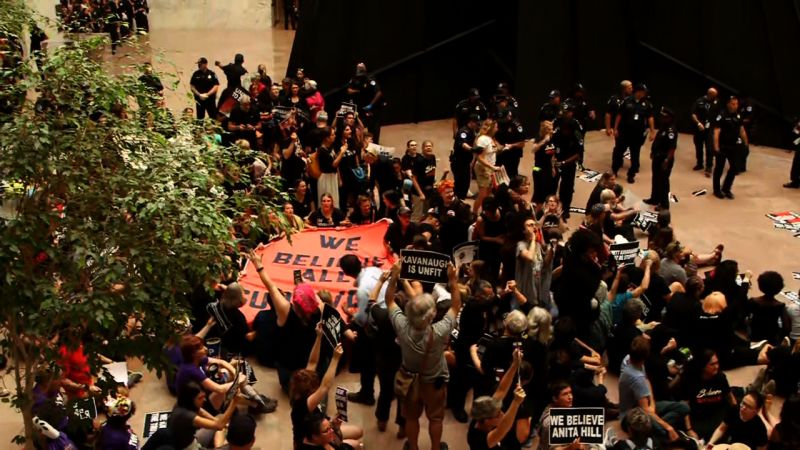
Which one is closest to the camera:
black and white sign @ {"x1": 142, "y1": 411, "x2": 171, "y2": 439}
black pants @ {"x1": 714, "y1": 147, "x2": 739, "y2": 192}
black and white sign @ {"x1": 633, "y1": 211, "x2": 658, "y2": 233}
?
black and white sign @ {"x1": 142, "y1": 411, "x2": 171, "y2": 439}

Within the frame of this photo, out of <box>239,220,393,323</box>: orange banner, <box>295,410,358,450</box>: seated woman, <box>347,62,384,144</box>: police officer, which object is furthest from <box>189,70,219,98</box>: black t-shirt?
<box>295,410,358,450</box>: seated woman

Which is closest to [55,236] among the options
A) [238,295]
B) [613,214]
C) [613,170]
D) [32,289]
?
[32,289]

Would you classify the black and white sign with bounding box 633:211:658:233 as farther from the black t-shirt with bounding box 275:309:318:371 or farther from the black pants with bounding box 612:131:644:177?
the black t-shirt with bounding box 275:309:318:371

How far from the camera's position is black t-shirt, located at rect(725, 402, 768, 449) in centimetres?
808

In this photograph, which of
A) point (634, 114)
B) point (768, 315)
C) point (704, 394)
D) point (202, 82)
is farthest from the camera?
point (202, 82)

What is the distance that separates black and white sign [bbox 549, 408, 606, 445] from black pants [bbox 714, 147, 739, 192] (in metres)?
8.97

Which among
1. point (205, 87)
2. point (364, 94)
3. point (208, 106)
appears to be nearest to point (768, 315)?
point (364, 94)

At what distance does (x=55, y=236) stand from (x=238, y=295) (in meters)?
2.61

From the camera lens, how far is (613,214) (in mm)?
12430

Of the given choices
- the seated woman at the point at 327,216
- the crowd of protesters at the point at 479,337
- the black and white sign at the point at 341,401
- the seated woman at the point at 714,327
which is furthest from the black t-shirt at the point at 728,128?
the black and white sign at the point at 341,401

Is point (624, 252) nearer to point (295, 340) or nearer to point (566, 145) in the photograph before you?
point (566, 145)

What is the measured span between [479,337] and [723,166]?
327 inches

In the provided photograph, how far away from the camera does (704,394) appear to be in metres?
8.72

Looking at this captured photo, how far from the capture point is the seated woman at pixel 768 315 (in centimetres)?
1014
